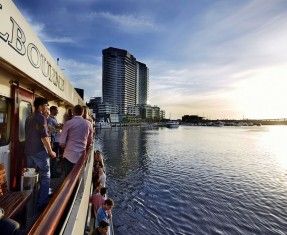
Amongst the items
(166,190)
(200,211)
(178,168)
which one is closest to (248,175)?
(178,168)

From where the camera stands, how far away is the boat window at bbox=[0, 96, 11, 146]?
678 cm

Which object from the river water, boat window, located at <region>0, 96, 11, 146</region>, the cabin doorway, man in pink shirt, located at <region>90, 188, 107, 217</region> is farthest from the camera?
the river water

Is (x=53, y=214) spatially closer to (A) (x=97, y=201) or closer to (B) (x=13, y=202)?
(B) (x=13, y=202)

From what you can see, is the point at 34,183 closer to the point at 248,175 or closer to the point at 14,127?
the point at 14,127

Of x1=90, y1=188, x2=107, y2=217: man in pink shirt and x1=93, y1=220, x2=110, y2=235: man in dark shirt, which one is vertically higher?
x1=90, y1=188, x2=107, y2=217: man in pink shirt

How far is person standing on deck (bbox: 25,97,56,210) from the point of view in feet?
19.8

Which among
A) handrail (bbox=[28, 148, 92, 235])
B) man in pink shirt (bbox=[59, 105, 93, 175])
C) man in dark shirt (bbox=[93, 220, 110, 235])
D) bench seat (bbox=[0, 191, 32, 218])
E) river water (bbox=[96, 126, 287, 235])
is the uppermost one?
man in pink shirt (bbox=[59, 105, 93, 175])

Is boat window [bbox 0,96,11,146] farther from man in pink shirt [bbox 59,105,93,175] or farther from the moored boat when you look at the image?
man in pink shirt [bbox 59,105,93,175]

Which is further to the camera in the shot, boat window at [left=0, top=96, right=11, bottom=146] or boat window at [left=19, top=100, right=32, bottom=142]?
boat window at [left=19, top=100, right=32, bottom=142]

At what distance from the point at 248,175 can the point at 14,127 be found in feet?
95.1

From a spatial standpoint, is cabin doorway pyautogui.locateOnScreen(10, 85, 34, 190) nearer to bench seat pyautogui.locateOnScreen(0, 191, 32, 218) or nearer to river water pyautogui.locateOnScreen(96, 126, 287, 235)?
→ bench seat pyautogui.locateOnScreen(0, 191, 32, 218)

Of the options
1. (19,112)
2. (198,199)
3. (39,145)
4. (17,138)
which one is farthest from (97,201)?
(198,199)

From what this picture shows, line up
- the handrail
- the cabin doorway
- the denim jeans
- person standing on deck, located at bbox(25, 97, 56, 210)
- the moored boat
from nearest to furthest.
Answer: the handrail, the moored boat, person standing on deck, located at bbox(25, 97, 56, 210), the denim jeans, the cabin doorway

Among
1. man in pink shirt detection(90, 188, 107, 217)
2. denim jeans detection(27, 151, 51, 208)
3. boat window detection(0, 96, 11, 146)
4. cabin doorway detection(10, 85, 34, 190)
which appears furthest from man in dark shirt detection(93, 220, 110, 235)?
boat window detection(0, 96, 11, 146)
